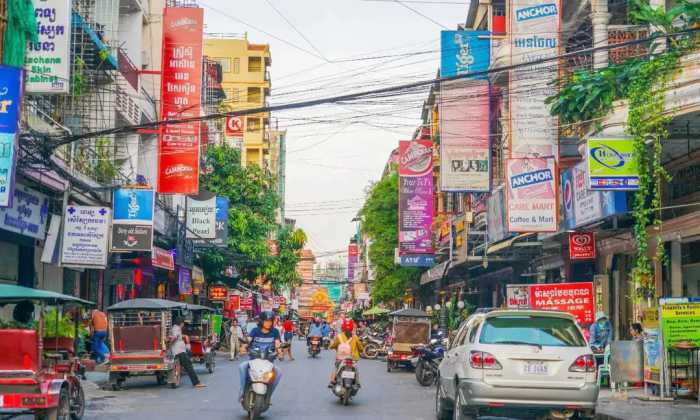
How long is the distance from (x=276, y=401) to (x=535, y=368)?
24.1 ft

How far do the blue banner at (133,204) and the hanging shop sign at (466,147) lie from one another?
9537 millimetres

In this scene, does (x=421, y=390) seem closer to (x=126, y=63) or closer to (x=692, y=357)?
(x=692, y=357)

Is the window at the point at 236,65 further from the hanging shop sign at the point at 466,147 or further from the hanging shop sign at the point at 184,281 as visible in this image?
the hanging shop sign at the point at 466,147

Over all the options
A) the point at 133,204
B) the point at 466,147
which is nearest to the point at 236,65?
the point at 466,147

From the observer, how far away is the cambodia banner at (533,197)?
23953mm

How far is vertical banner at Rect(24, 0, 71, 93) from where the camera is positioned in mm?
19188

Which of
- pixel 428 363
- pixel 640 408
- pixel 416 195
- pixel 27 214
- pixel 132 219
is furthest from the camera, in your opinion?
pixel 416 195

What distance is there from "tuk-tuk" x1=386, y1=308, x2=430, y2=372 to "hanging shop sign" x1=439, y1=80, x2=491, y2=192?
474 centimetres

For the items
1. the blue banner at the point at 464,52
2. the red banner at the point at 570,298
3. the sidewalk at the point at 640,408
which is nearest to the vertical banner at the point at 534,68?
the blue banner at the point at 464,52

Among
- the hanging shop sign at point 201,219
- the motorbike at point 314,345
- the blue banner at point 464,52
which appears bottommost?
the motorbike at point 314,345

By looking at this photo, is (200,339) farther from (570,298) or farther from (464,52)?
(570,298)

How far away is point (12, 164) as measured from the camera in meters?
16.6

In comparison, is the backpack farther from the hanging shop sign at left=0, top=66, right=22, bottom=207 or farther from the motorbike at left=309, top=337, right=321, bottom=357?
the motorbike at left=309, top=337, right=321, bottom=357

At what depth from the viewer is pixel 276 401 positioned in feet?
59.6
